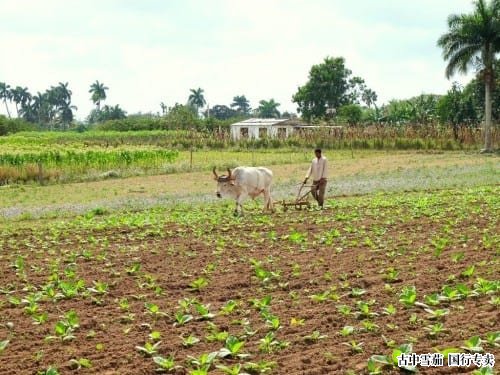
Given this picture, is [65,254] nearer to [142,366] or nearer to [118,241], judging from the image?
[118,241]

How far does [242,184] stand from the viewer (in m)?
18.3

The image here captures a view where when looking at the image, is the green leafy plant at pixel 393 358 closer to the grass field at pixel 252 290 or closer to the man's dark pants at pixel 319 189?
the grass field at pixel 252 290

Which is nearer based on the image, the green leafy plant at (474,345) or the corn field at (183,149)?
the green leafy plant at (474,345)

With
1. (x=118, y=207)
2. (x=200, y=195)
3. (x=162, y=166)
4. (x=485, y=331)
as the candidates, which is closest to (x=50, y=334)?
(x=485, y=331)

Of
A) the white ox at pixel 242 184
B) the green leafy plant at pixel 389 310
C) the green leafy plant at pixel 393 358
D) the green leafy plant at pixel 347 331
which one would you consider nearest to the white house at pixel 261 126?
the white ox at pixel 242 184

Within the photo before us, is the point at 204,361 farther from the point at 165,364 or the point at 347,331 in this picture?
the point at 347,331

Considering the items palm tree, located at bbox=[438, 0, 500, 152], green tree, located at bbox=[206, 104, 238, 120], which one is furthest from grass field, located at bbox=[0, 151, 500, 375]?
green tree, located at bbox=[206, 104, 238, 120]

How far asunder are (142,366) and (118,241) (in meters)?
7.79

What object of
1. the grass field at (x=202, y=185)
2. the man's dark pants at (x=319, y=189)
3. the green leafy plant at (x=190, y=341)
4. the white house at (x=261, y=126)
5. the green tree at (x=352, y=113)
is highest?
the green tree at (x=352, y=113)

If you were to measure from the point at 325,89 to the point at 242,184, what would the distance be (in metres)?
65.6

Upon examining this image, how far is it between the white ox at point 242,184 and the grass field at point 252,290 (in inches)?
23.1

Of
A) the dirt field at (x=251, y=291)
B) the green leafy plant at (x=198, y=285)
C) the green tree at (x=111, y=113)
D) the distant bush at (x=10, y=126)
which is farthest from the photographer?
the green tree at (x=111, y=113)

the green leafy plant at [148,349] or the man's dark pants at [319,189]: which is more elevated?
the man's dark pants at [319,189]

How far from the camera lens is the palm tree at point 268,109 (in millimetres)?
124938
